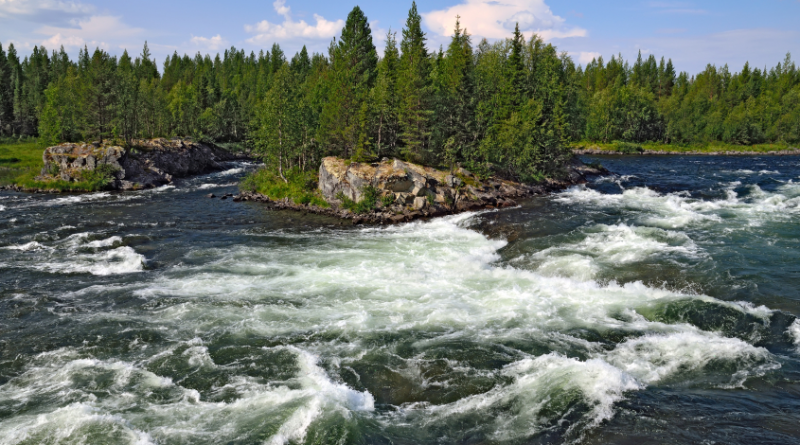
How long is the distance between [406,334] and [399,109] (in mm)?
38863

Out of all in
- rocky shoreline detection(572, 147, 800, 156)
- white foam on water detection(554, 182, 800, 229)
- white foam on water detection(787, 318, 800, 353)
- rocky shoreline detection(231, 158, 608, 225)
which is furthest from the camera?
rocky shoreline detection(572, 147, 800, 156)

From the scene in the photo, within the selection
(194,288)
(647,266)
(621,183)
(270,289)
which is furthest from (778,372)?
(621,183)

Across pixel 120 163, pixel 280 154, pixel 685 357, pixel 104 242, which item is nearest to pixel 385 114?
pixel 280 154

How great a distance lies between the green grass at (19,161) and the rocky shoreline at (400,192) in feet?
119

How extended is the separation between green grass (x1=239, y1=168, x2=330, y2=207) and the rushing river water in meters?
11.5

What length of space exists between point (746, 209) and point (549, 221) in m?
19.6

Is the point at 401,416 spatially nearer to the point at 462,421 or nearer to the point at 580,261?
the point at 462,421

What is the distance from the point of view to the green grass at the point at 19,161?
6434 cm

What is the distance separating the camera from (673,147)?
421 feet

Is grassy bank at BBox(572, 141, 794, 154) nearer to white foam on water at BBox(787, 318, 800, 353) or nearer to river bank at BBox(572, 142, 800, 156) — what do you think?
river bank at BBox(572, 142, 800, 156)

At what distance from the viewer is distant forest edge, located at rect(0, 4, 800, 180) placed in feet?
184

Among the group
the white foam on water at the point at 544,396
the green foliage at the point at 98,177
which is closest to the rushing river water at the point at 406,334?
the white foam on water at the point at 544,396

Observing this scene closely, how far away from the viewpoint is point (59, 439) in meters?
14.3

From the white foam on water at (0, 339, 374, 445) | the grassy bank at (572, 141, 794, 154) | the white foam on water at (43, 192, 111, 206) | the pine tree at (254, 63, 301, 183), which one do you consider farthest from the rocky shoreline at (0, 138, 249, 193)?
the grassy bank at (572, 141, 794, 154)
